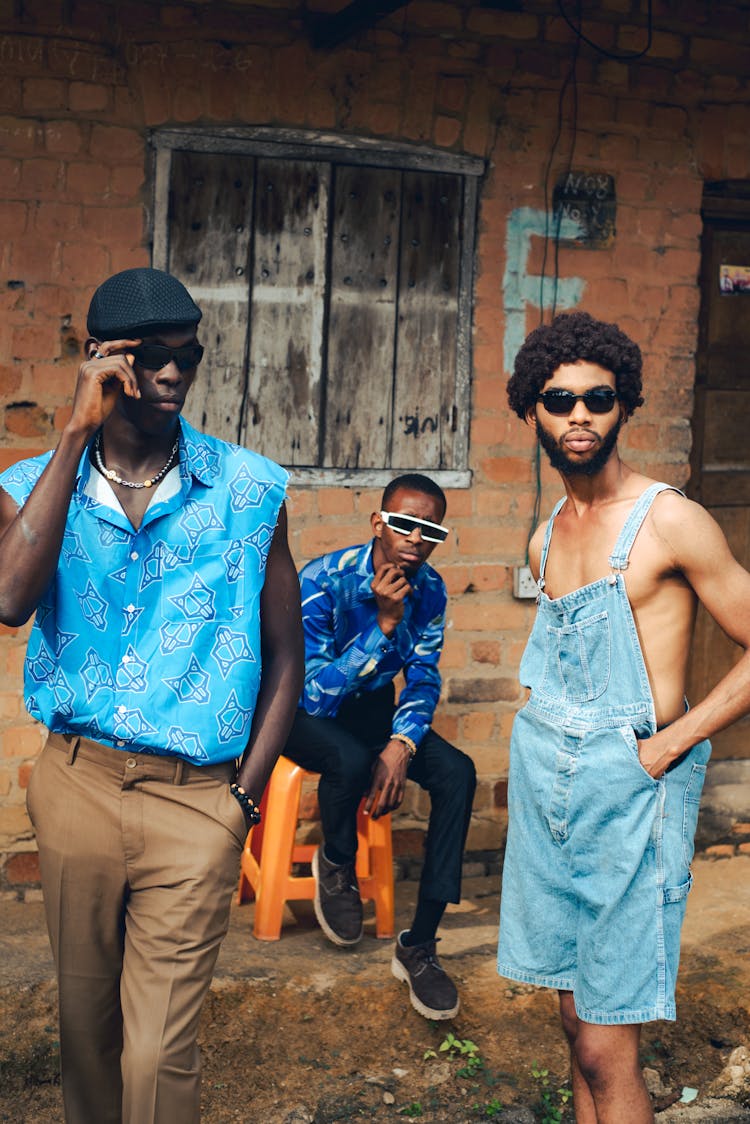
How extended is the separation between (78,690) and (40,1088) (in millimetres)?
1746

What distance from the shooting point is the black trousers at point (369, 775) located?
4.44m

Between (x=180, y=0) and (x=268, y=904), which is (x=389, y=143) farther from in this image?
(x=268, y=904)

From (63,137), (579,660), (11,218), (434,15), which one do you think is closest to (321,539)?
(11,218)

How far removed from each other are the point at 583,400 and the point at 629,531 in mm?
344

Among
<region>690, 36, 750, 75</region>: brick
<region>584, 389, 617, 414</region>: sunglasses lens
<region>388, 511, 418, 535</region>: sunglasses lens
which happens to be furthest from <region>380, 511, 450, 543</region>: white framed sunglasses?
<region>690, 36, 750, 75</region>: brick

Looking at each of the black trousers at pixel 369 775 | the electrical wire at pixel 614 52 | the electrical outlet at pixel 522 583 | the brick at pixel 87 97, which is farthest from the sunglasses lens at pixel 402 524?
the electrical wire at pixel 614 52

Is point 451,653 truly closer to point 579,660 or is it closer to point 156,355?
point 579,660

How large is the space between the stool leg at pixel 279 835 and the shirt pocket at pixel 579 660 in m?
1.79

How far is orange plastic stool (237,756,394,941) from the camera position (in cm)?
472

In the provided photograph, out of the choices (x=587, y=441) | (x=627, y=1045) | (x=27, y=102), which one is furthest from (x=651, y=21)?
(x=627, y=1045)

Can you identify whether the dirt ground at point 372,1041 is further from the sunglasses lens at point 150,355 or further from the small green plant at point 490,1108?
the sunglasses lens at point 150,355

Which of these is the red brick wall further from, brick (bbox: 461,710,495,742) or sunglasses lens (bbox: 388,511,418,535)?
sunglasses lens (bbox: 388,511,418,535)

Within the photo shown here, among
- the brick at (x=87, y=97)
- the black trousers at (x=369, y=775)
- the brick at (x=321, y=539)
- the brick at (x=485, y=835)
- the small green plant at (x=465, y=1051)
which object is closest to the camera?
the small green plant at (x=465, y=1051)

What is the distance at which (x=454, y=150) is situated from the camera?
17.7 ft
